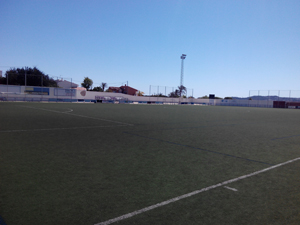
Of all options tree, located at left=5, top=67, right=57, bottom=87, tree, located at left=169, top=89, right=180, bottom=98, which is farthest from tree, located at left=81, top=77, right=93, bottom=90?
tree, located at left=169, top=89, right=180, bottom=98

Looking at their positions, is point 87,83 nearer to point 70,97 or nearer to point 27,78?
point 27,78

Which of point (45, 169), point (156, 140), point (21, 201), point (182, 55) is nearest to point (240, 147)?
point (156, 140)

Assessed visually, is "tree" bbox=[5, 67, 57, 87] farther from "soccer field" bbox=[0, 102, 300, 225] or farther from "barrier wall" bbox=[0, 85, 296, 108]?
"soccer field" bbox=[0, 102, 300, 225]

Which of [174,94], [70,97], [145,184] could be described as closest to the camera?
[145,184]

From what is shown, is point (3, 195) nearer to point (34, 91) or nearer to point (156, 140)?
point (156, 140)

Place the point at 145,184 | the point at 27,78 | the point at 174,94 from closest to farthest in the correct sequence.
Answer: the point at 145,184, the point at 27,78, the point at 174,94

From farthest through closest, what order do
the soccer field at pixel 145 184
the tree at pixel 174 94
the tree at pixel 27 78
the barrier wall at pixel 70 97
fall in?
the tree at pixel 174 94, the tree at pixel 27 78, the barrier wall at pixel 70 97, the soccer field at pixel 145 184

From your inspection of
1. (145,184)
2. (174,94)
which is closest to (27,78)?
(174,94)

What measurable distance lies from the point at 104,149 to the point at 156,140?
2.14 metres

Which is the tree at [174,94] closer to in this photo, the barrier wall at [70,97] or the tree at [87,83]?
the barrier wall at [70,97]

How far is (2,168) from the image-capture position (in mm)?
4395

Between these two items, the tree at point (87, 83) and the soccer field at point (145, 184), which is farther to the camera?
the tree at point (87, 83)

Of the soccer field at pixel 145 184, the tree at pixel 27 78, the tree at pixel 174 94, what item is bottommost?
the soccer field at pixel 145 184

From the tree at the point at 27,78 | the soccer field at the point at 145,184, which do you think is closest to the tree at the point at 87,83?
the tree at the point at 27,78
